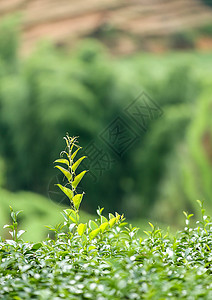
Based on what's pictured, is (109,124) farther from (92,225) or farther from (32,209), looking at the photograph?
(92,225)

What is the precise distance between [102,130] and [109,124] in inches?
3.9

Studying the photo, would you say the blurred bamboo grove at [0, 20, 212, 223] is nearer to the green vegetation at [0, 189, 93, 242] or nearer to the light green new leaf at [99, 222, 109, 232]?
the green vegetation at [0, 189, 93, 242]

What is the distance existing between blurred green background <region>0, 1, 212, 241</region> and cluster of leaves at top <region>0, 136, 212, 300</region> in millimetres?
2597

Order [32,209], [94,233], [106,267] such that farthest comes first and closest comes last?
[32,209]
[94,233]
[106,267]

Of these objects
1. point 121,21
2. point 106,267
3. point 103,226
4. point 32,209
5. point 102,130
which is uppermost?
point 121,21

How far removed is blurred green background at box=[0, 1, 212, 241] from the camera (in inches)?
140

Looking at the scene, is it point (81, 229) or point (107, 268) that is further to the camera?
point (81, 229)

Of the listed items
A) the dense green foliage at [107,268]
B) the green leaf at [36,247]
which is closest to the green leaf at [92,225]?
the dense green foliage at [107,268]

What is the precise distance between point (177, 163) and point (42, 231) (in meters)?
1.25

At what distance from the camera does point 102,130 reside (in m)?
3.78

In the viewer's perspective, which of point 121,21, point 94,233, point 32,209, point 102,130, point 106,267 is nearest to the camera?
point 106,267

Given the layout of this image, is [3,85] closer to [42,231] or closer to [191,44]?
[42,231]

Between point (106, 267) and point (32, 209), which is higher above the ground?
point (32, 209)

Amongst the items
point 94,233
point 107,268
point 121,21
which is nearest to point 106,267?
point 107,268
